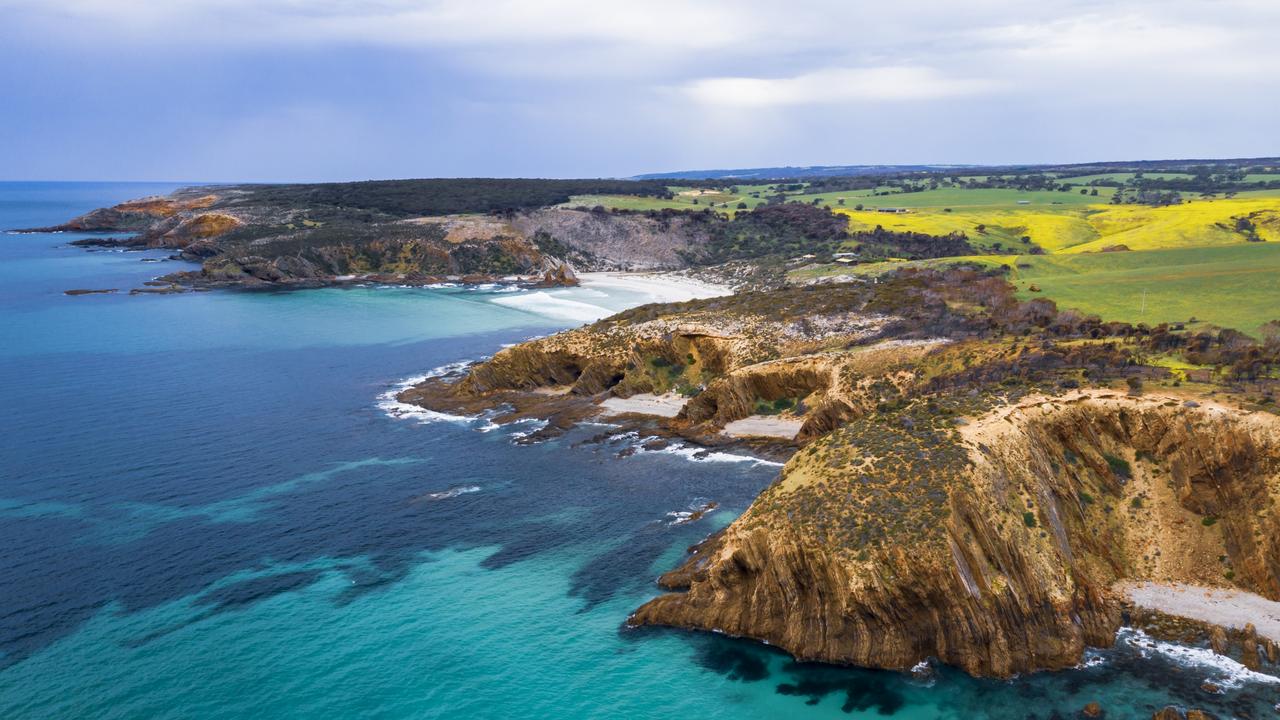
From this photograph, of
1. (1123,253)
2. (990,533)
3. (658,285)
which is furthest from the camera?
(658,285)

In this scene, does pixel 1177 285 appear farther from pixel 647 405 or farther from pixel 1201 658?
pixel 1201 658

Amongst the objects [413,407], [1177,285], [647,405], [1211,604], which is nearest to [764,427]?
[647,405]

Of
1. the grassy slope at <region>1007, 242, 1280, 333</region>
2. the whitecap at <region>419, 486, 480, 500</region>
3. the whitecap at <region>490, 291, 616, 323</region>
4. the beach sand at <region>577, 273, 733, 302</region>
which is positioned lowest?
the whitecap at <region>419, 486, 480, 500</region>

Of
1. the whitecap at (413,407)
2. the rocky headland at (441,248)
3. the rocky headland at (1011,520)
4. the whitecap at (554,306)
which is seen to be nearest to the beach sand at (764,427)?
the rocky headland at (1011,520)

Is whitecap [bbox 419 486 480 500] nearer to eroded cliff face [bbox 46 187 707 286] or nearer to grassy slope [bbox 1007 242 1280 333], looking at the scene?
grassy slope [bbox 1007 242 1280 333]

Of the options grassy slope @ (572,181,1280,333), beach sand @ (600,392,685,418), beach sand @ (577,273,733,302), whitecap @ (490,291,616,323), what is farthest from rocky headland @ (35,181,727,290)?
beach sand @ (600,392,685,418)

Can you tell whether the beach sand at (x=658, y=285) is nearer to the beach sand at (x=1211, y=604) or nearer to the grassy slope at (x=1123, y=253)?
the grassy slope at (x=1123, y=253)
